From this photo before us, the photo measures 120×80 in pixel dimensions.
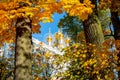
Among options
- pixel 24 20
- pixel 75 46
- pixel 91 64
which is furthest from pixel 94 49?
pixel 24 20

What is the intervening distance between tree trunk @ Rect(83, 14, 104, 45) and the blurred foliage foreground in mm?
326

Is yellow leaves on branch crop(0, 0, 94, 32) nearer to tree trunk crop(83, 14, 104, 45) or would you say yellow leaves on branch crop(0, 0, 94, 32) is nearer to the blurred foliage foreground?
the blurred foliage foreground

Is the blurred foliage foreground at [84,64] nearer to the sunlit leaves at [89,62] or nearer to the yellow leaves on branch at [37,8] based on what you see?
the sunlit leaves at [89,62]

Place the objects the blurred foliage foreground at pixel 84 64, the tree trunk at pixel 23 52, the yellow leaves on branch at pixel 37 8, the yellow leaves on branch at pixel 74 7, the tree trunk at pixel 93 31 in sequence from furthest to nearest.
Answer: the tree trunk at pixel 93 31
the blurred foliage foreground at pixel 84 64
the tree trunk at pixel 23 52
the yellow leaves on branch at pixel 74 7
the yellow leaves on branch at pixel 37 8

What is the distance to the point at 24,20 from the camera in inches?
427

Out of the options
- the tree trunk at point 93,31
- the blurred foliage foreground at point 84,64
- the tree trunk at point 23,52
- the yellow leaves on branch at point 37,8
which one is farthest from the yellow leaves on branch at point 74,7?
the tree trunk at point 93,31

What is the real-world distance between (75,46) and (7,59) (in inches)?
269

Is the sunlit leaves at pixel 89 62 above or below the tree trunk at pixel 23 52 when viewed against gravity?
below

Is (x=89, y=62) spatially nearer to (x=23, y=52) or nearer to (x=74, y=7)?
(x=23, y=52)

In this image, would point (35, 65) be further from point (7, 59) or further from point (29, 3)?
point (29, 3)

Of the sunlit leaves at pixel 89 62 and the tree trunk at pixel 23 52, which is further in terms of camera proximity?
the sunlit leaves at pixel 89 62

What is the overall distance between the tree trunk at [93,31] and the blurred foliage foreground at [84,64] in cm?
33

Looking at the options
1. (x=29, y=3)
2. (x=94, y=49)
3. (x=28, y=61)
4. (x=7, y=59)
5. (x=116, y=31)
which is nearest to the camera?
(x=29, y=3)

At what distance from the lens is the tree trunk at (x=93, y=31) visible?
14.7 m
